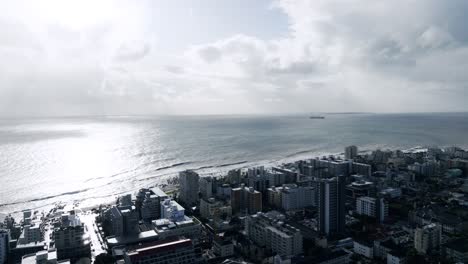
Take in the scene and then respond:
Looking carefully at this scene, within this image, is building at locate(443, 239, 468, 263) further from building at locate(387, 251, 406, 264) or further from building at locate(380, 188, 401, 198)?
building at locate(380, 188, 401, 198)

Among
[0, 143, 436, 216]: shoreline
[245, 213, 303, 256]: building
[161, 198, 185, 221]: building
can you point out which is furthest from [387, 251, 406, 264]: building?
[0, 143, 436, 216]: shoreline

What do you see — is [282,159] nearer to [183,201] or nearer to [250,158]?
[250,158]

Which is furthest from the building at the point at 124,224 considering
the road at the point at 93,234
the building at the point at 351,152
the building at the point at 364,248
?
the building at the point at 351,152

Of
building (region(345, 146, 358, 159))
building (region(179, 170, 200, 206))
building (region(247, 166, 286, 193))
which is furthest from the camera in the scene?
building (region(345, 146, 358, 159))

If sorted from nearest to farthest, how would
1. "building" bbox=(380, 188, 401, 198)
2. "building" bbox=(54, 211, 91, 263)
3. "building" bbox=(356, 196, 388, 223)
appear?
1. "building" bbox=(54, 211, 91, 263)
2. "building" bbox=(356, 196, 388, 223)
3. "building" bbox=(380, 188, 401, 198)

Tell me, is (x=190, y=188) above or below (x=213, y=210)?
above

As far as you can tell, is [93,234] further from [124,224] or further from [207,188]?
[207,188]

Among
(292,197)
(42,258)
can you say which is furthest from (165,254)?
(292,197)
